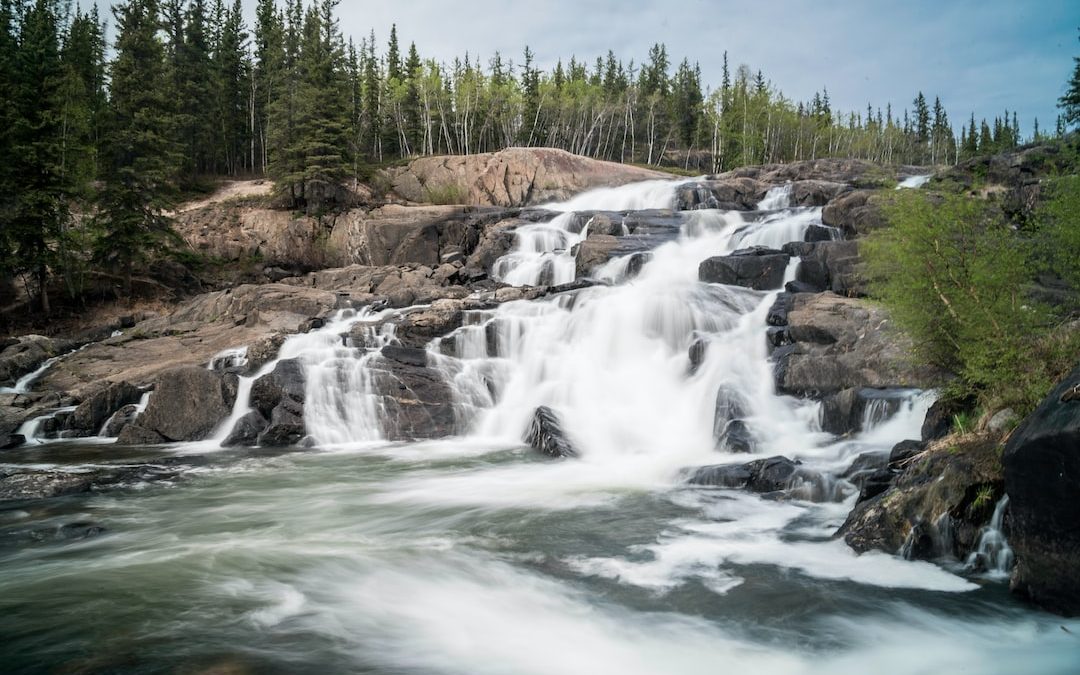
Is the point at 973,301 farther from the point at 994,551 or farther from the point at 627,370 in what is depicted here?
the point at 627,370

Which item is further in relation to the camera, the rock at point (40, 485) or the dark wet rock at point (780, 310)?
the dark wet rock at point (780, 310)

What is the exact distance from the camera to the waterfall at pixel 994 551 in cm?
677

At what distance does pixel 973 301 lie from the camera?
8273mm

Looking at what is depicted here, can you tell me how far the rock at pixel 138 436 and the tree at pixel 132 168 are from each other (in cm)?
1707

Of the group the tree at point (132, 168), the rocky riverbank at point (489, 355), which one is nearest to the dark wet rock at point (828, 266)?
the rocky riverbank at point (489, 355)

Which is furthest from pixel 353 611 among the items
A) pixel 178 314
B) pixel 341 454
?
pixel 178 314

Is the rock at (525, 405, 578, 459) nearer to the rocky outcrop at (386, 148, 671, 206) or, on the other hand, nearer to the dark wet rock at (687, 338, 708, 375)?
the dark wet rock at (687, 338, 708, 375)

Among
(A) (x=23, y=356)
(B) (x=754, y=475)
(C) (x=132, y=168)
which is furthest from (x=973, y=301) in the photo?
(C) (x=132, y=168)

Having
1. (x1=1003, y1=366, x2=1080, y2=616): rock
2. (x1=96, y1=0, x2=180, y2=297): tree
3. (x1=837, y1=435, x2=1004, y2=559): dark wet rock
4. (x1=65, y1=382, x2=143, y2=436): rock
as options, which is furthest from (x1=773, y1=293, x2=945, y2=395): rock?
(x1=96, y1=0, x2=180, y2=297): tree

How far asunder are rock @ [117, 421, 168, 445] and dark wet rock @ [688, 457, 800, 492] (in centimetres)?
1220

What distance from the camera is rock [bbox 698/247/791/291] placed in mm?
19922

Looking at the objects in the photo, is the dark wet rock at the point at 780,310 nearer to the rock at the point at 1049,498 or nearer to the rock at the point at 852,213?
the rock at the point at 852,213

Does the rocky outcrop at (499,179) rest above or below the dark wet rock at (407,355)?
above

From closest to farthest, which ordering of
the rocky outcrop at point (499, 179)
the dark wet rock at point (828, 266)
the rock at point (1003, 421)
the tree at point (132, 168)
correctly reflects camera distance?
the rock at point (1003, 421)
the dark wet rock at point (828, 266)
the tree at point (132, 168)
the rocky outcrop at point (499, 179)
